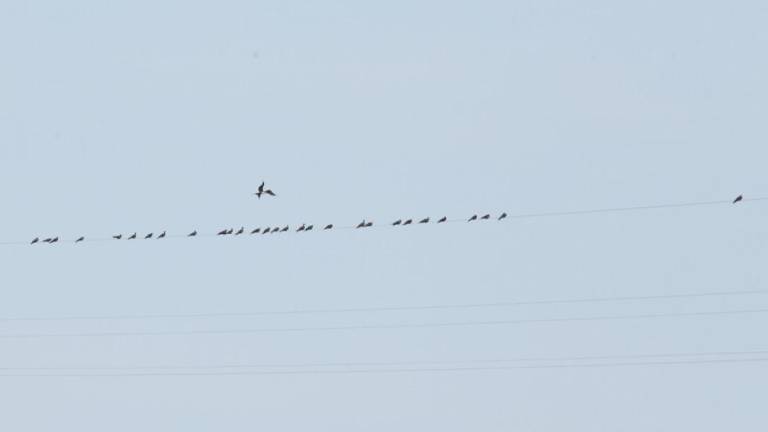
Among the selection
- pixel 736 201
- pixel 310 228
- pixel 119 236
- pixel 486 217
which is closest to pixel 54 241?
pixel 119 236

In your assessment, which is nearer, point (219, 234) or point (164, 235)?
point (219, 234)

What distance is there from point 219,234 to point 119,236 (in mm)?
11944

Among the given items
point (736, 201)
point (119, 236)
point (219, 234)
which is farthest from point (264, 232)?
point (736, 201)

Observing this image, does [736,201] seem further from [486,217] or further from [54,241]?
[54,241]

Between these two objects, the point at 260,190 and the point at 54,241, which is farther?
the point at 54,241

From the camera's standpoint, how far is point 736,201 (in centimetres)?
13188

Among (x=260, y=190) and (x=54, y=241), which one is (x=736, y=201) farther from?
(x=54, y=241)

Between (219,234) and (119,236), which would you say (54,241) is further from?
(219,234)

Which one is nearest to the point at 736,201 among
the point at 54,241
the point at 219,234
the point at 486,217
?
the point at 486,217

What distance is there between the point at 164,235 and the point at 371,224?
39.2ft

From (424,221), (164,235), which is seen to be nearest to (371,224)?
(424,221)

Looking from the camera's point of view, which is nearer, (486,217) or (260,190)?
(260,190)

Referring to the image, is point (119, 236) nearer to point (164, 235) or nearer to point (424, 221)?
point (164, 235)

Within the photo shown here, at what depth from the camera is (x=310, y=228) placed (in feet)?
460
